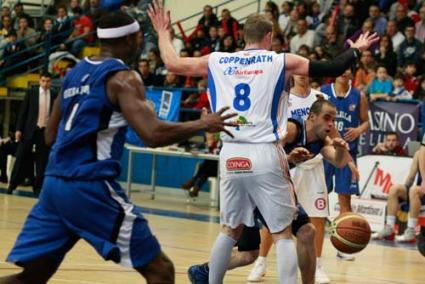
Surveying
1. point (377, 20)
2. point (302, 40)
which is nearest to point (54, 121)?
point (377, 20)

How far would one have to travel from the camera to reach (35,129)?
20.0 meters

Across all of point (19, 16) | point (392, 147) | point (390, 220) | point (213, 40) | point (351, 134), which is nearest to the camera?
point (351, 134)

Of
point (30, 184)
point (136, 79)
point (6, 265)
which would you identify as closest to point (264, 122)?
point (136, 79)

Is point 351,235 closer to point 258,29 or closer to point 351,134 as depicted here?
point 258,29

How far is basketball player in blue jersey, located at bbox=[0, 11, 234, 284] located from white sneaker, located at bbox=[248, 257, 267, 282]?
4483 mm

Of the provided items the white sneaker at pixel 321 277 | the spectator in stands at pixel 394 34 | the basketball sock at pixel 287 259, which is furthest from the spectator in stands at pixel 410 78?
the basketball sock at pixel 287 259

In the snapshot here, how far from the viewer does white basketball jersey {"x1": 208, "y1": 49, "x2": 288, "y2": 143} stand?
8.22 meters

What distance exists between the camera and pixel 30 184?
22.7 meters

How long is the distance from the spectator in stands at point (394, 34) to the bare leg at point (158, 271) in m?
14.9

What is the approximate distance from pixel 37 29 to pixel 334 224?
17.7 meters

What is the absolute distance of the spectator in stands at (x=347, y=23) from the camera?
2144 cm

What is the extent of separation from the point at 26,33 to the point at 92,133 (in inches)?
807

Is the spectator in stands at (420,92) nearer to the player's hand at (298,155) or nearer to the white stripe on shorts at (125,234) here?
the player's hand at (298,155)

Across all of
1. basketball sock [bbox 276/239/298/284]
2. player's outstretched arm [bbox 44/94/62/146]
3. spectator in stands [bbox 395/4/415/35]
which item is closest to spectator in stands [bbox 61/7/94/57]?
spectator in stands [bbox 395/4/415/35]
